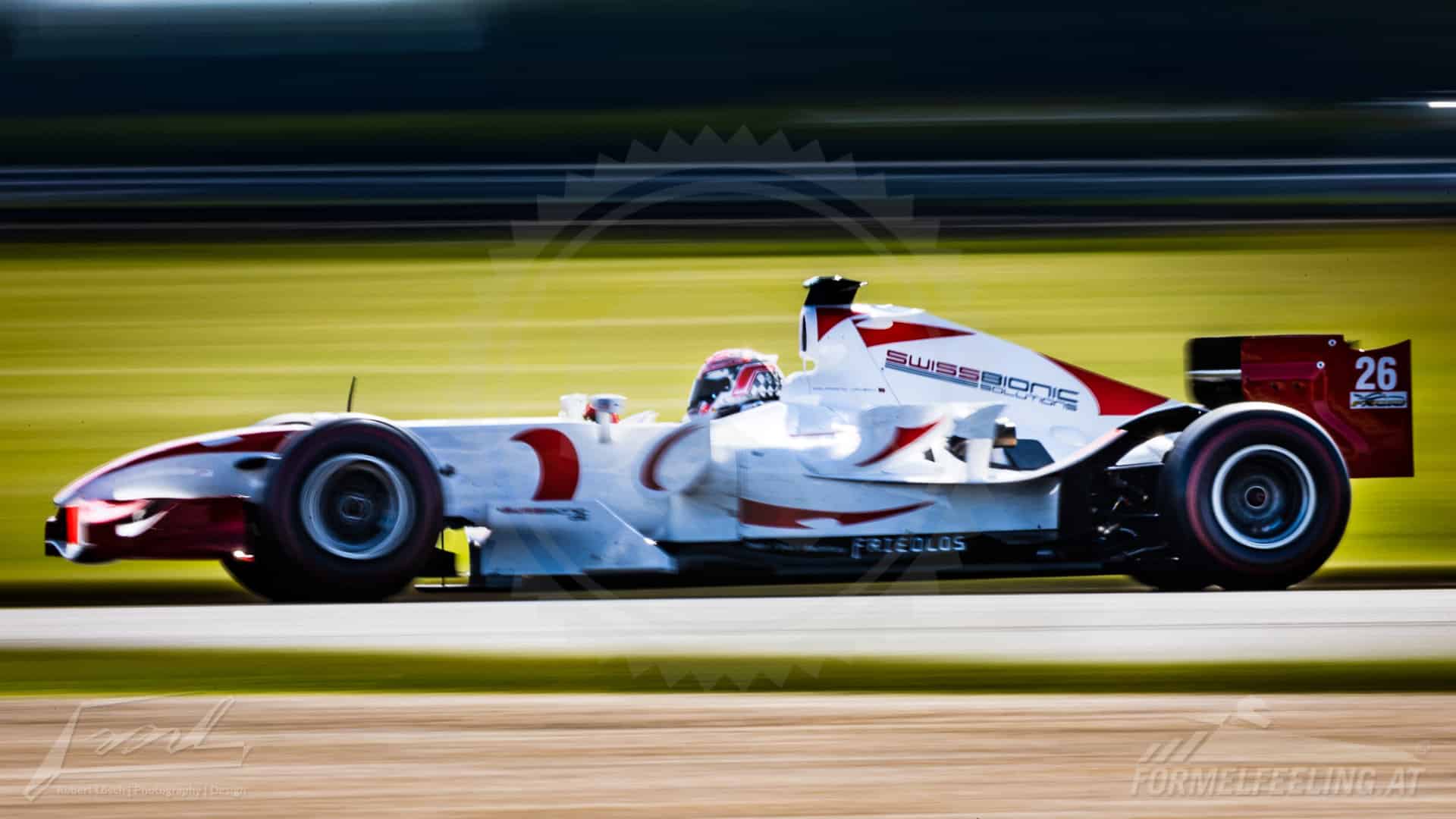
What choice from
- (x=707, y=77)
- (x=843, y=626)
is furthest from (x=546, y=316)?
(x=707, y=77)

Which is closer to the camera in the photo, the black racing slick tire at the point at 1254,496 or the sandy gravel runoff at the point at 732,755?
the sandy gravel runoff at the point at 732,755

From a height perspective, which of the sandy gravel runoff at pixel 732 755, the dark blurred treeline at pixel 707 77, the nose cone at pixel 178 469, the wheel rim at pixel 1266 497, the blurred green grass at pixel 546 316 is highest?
the dark blurred treeline at pixel 707 77

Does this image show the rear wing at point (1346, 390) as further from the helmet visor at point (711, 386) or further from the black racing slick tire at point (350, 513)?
the black racing slick tire at point (350, 513)

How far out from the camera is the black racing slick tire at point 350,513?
15.2 feet

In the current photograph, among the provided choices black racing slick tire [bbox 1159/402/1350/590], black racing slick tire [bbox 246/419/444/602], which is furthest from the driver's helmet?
black racing slick tire [bbox 1159/402/1350/590]

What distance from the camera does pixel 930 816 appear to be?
9.66 ft

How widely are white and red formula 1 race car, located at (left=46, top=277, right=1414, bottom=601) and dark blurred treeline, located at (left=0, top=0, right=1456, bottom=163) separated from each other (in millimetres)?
7929

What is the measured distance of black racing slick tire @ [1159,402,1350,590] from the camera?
16.0 feet

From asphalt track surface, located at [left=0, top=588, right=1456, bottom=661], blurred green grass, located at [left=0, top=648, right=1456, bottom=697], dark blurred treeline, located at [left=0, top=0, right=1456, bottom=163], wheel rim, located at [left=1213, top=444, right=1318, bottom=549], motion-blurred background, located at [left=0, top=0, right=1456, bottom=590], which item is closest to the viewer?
blurred green grass, located at [left=0, top=648, right=1456, bottom=697]

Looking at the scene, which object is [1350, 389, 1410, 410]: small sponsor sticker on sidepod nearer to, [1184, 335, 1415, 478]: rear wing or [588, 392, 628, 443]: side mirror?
[1184, 335, 1415, 478]: rear wing

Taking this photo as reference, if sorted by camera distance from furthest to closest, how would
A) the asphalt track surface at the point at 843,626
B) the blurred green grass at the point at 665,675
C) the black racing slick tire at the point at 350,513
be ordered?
the black racing slick tire at the point at 350,513, the asphalt track surface at the point at 843,626, the blurred green grass at the point at 665,675

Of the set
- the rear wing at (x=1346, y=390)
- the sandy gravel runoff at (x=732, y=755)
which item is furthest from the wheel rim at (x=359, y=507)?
the rear wing at (x=1346, y=390)

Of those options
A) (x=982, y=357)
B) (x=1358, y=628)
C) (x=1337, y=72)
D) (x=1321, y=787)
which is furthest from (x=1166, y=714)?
(x=1337, y=72)

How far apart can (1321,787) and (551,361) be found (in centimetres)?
551
